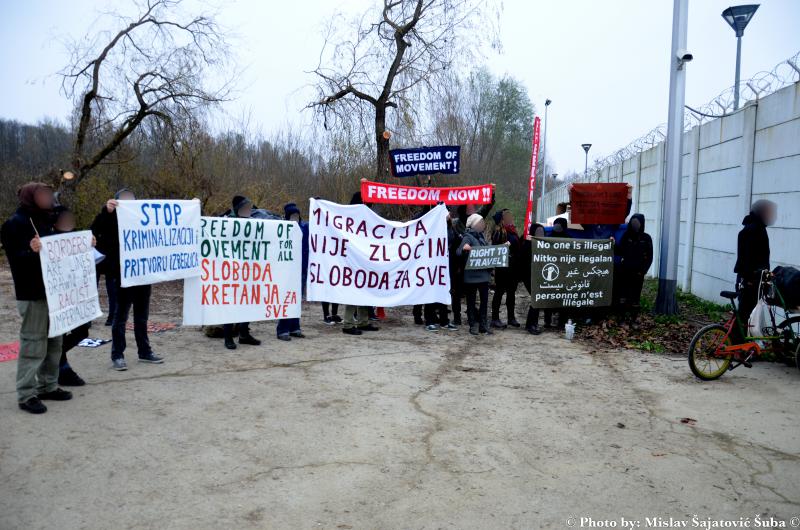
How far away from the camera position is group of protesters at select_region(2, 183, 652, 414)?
17.3 ft

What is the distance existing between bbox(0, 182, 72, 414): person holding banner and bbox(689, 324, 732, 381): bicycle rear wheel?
6.55m

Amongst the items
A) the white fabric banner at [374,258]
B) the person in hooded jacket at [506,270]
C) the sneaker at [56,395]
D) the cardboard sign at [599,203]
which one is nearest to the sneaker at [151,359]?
the sneaker at [56,395]

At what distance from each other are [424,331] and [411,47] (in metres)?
8.20

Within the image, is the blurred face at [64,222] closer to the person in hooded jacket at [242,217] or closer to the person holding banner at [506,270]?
the person in hooded jacket at [242,217]

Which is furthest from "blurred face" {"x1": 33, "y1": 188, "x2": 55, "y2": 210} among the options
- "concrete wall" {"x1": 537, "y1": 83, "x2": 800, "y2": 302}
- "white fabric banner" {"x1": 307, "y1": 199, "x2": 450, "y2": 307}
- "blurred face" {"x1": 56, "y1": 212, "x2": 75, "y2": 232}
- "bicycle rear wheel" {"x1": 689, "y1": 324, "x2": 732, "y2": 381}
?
"concrete wall" {"x1": 537, "y1": 83, "x2": 800, "y2": 302}

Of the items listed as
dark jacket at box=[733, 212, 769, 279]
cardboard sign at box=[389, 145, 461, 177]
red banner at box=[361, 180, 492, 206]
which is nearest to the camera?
dark jacket at box=[733, 212, 769, 279]

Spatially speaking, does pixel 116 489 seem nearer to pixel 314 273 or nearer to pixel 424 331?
pixel 314 273

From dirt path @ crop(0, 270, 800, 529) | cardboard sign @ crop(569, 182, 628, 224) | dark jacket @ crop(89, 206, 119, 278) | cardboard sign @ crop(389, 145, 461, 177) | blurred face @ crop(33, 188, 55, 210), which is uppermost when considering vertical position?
cardboard sign @ crop(389, 145, 461, 177)

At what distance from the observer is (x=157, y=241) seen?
7.18m

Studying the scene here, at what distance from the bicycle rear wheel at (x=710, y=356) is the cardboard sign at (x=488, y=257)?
3.23 m

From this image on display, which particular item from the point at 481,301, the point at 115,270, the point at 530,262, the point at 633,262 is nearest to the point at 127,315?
the point at 115,270

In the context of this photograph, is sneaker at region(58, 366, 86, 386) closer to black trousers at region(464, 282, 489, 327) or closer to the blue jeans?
the blue jeans

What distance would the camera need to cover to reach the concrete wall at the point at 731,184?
29.1 ft

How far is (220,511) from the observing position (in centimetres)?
372
